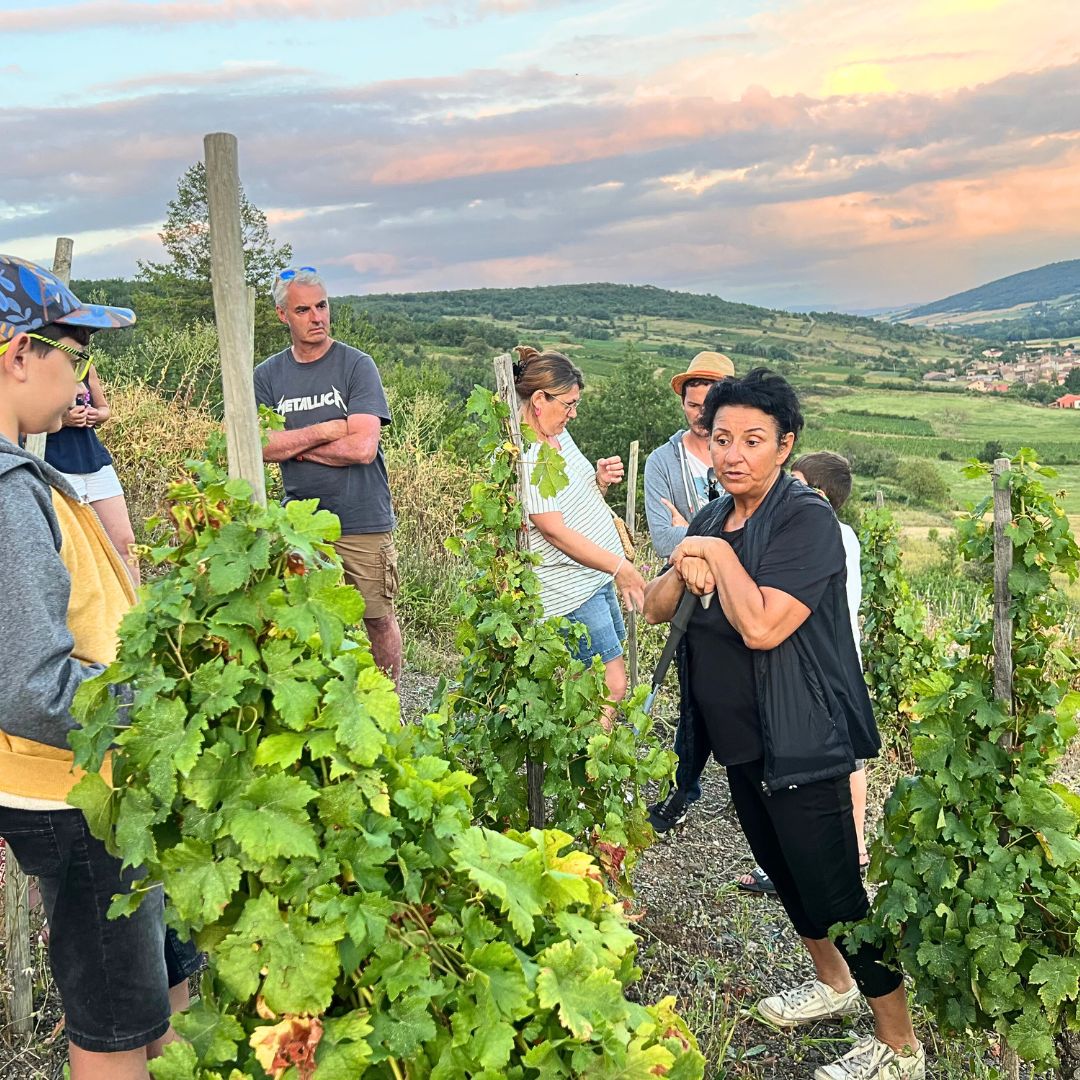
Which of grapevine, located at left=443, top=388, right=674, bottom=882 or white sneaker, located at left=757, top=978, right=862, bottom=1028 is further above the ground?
grapevine, located at left=443, top=388, right=674, bottom=882

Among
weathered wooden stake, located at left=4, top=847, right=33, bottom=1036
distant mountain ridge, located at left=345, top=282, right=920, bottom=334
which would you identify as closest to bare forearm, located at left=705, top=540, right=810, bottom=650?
weathered wooden stake, located at left=4, top=847, right=33, bottom=1036

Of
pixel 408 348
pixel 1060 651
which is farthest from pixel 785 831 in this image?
pixel 408 348

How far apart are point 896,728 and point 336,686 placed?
16.9 feet

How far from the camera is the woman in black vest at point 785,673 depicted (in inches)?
101

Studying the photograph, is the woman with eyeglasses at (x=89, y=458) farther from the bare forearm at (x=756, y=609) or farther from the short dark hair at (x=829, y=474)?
the short dark hair at (x=829, y=474)

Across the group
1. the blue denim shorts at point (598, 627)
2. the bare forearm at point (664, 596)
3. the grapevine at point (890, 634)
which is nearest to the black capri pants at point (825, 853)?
the bare forearm at point (664, 596)

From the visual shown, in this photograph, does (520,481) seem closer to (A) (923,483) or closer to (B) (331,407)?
(B) (331,407)

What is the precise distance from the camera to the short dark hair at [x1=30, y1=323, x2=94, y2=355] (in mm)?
1827

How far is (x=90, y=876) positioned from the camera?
1.88 meters

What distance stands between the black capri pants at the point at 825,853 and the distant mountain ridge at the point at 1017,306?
115 m

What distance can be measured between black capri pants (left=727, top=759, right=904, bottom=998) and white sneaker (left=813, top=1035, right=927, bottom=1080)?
0.18 m

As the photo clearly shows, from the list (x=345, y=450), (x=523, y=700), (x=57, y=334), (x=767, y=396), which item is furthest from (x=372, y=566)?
(x=57, y=334)

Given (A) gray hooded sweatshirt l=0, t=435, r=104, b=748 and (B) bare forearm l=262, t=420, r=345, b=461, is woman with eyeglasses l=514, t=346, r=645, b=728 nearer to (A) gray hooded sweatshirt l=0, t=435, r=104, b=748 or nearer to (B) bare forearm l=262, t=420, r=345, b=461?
(B) bare forearm l=262, t=420, r=345, b=461

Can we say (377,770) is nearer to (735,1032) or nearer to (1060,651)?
(1060,651)
